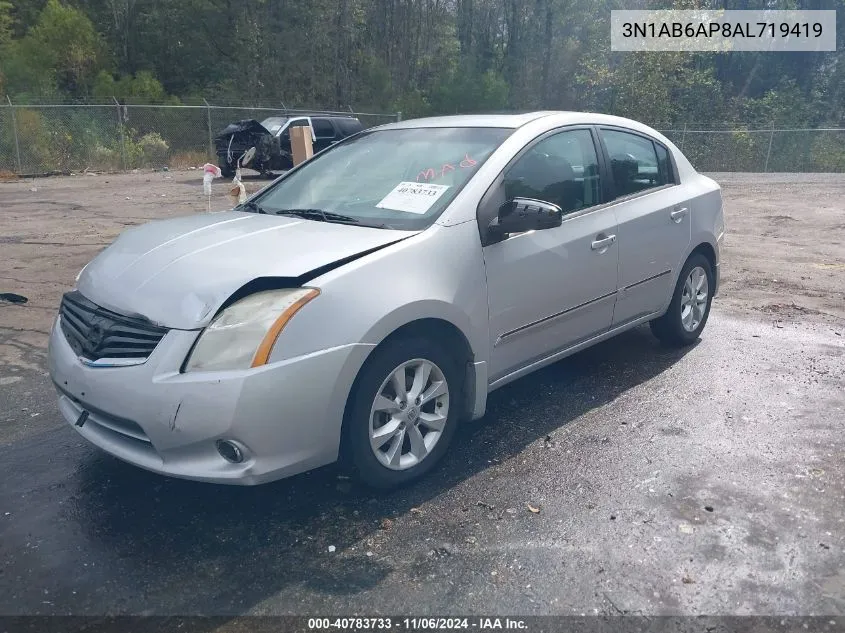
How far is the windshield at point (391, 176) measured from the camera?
3822mm

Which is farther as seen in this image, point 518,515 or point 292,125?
point 292,125

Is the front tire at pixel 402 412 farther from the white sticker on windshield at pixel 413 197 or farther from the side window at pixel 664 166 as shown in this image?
the side window at pixel 664 166

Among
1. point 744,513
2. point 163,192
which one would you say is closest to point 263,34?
point 163,192

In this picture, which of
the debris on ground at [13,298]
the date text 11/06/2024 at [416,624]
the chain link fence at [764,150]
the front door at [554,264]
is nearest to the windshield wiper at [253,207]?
the front door at [554,264]

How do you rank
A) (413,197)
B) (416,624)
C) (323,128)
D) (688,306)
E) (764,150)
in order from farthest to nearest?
(764,150)
(323,128)
(688,306)
(413,197)
(416,624)

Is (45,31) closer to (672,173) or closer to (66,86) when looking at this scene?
(66,86)

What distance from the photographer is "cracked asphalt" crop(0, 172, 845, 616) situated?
8.91 feet

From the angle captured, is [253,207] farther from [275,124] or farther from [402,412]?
[275,124]

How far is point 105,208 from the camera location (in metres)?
13.7

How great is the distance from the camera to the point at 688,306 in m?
5.59

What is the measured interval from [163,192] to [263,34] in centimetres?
2527

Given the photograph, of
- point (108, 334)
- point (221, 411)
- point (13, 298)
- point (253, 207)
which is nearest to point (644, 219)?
point (253, 207)

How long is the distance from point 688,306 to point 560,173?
190cm

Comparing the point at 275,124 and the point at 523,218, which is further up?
the point at 275,124
